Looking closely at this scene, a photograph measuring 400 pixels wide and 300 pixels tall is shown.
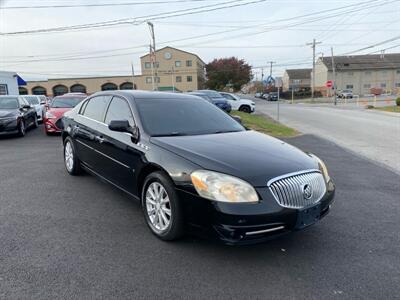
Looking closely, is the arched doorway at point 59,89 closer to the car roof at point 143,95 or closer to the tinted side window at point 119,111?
the car roof at point 143,95

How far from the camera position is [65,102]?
1220cm

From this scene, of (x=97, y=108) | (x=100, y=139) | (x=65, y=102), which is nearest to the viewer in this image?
(x=100, y=139)

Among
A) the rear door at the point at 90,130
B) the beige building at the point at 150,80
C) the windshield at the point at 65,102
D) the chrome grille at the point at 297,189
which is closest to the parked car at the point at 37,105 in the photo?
the windshield at the point at 65,102

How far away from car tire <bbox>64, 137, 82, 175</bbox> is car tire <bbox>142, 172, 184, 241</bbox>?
253 cm

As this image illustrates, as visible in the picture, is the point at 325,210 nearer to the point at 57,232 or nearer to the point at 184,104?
the point at 184,104

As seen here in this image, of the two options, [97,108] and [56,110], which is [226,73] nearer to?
[56,110]

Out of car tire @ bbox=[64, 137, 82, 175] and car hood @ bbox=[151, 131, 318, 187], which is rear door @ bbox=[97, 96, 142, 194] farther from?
car tire @ bbox=[64, 137, 82, 175]

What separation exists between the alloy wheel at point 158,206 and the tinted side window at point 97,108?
178 centimetres

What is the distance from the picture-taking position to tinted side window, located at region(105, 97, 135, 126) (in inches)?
166

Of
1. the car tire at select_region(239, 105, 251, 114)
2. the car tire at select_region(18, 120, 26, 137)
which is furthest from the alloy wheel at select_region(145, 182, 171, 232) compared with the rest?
the car tire at select_region(239, 105, 251, 114)

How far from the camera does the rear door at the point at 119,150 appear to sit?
3883 millimetres

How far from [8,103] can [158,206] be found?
10562 millimetres

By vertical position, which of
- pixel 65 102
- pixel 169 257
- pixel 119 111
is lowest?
pixel 169 257

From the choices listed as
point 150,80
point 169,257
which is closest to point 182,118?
point 169,257
